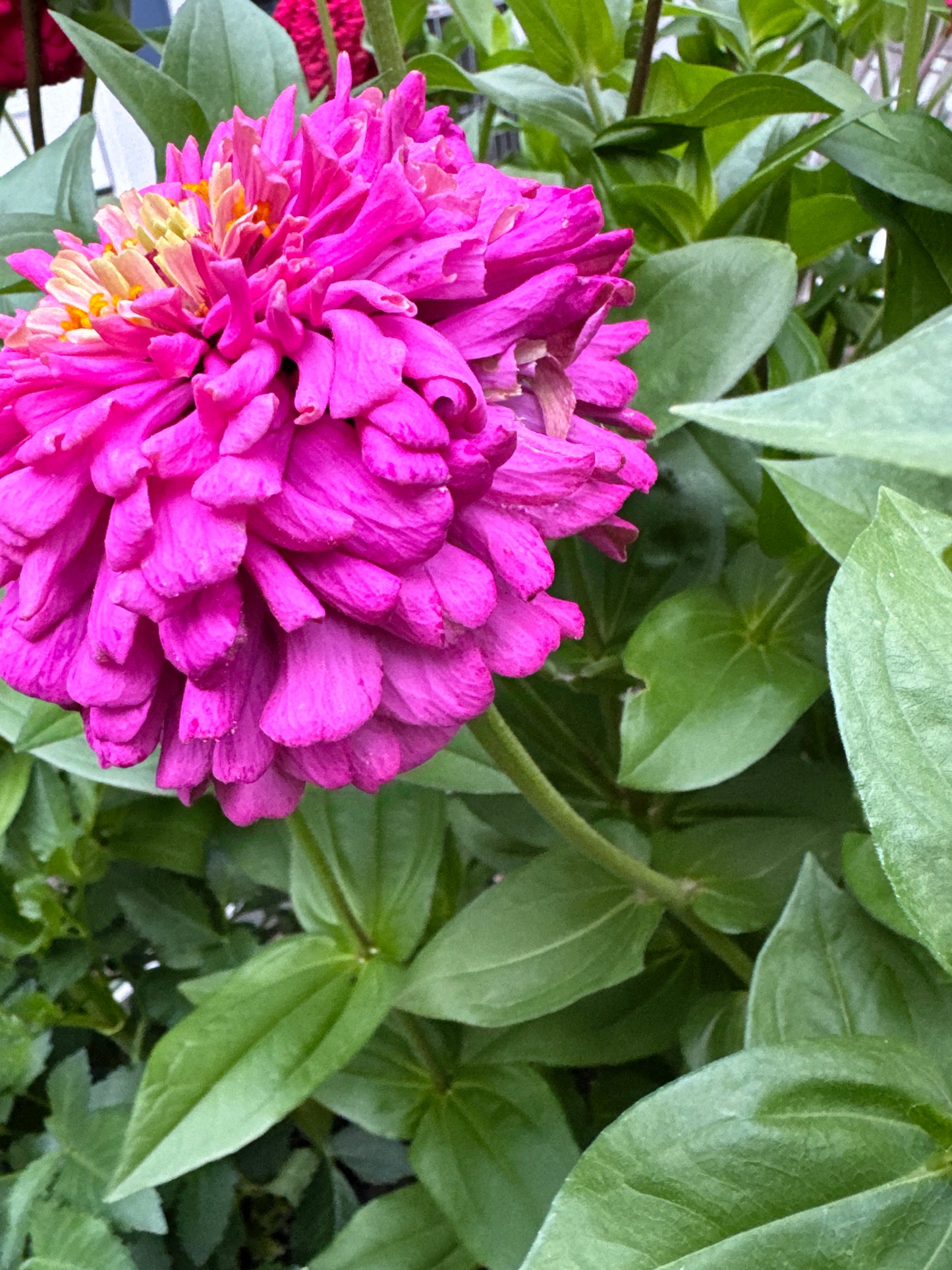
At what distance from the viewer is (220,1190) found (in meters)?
0.48

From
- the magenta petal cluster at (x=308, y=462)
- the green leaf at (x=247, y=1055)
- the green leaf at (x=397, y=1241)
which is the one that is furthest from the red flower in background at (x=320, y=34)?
the green leaf at (x=397, y=1241)

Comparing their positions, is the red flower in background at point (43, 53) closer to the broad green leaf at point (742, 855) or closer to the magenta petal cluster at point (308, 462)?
the magenta petal cluster at point (308, 462)

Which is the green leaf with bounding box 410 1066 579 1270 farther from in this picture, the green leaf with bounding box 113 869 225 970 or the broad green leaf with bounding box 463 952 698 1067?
the green leaf with bounding box 113 869 225 970

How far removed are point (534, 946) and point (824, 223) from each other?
1.12 ft

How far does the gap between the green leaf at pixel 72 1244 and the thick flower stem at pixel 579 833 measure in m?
0.23

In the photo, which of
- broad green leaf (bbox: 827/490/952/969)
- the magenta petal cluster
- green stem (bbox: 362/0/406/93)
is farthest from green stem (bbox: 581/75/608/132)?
broad green leaf (bbox: 827/490/952/969)

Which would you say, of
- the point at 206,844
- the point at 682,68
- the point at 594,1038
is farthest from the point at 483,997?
the point at 682,68

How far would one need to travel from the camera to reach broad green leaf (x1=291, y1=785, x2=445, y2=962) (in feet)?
1.52

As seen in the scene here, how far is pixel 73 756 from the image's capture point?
438 millimetres

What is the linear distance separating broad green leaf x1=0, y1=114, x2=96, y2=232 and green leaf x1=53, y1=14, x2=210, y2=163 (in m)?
0.04

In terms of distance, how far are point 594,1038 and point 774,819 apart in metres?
0.13

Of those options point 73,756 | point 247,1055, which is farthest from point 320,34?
point 247,1055

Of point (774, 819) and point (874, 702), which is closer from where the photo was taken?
point (874, 702)

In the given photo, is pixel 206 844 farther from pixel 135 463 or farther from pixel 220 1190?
pixel 135 463
